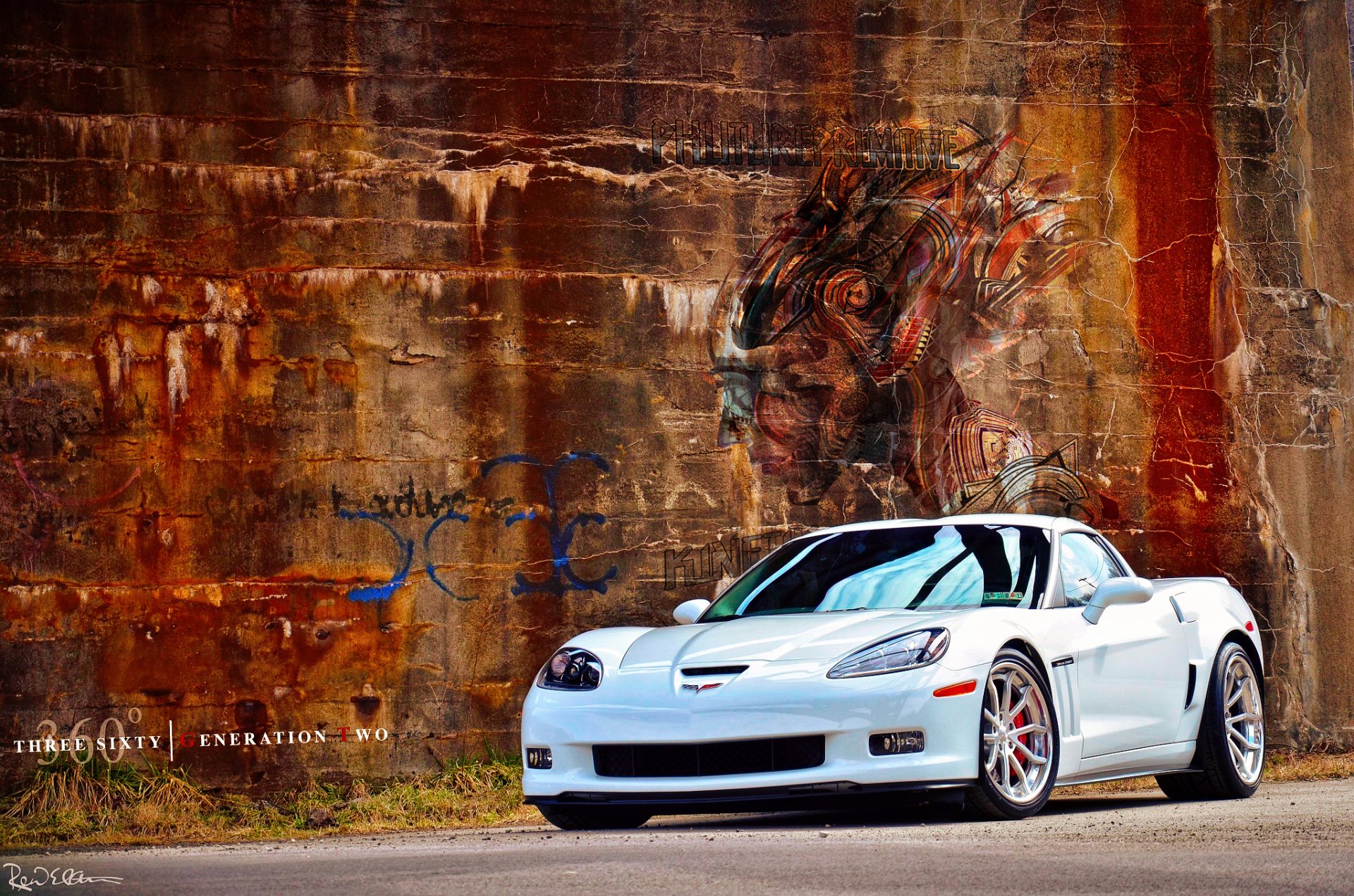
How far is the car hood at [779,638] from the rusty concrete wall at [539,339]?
3313mm

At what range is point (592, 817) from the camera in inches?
267

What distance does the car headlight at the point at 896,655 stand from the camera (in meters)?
6.12

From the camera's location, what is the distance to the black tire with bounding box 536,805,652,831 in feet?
22.0

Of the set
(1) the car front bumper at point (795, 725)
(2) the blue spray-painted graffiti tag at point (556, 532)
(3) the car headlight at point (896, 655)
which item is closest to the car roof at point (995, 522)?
(3) the car headlight at point (896, 655)

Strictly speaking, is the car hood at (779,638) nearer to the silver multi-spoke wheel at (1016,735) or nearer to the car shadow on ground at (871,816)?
the silver multi-spoke wheel at (1016,735)

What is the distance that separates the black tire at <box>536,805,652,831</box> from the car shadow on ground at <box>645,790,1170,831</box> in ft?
0.30

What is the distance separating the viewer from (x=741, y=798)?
6.04 metres

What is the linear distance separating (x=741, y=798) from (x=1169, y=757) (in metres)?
2.48

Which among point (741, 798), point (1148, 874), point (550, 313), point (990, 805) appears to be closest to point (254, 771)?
point (550, 313)

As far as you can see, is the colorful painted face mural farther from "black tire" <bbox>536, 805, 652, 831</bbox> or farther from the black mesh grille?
the black mesh grille

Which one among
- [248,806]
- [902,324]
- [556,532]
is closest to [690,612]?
[556,532]

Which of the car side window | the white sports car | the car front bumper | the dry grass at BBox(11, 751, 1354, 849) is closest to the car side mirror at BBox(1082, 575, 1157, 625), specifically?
the white sports car

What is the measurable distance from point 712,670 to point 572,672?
2.33 feet

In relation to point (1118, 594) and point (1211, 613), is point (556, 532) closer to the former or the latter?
point (1211, 613)
